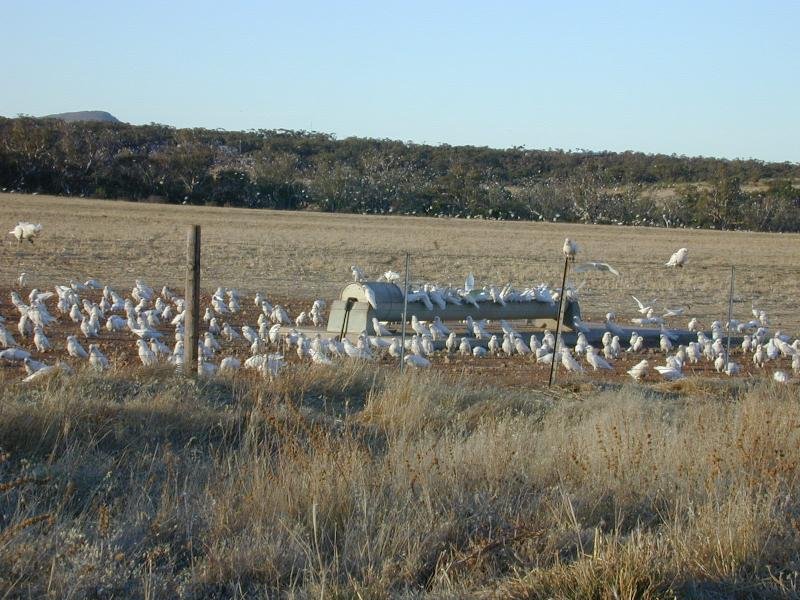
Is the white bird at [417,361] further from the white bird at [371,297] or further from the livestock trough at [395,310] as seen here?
the livestock trough at [395,310]

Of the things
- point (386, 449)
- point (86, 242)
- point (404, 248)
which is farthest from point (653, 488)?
point (404, 248)

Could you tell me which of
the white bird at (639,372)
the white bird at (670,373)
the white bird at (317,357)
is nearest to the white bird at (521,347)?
the white bird at (639,372)

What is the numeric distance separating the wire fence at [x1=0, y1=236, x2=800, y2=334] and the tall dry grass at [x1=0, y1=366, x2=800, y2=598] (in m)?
12.4

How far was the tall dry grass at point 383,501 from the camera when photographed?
4586 mm

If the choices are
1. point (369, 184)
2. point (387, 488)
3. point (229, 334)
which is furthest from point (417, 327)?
point (369, 184)

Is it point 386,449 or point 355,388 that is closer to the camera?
point 386,449

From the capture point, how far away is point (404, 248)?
34219 millimetres

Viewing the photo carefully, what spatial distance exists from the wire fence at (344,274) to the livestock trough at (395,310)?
250cm

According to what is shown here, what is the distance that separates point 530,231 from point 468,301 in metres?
31.6

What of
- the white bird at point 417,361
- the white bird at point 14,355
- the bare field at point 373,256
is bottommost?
the bare field at point 373,256

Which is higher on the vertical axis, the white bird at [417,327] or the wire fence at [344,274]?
the white bird at [417,327]

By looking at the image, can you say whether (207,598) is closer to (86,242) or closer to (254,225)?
(86,242)

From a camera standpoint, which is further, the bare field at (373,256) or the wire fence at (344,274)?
the bare field at (373,256)

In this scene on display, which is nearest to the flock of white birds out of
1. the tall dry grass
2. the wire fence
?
the wire fence
